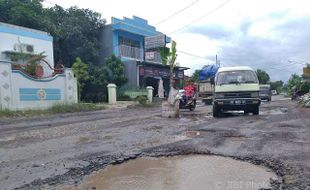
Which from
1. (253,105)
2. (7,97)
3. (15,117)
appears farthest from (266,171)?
(7,97)

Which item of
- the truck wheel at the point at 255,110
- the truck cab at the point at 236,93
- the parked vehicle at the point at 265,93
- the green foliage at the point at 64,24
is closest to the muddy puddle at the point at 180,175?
the truck cab at the point at 236,93

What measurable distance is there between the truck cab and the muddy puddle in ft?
23.9

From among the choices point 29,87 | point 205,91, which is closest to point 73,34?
point 29,87

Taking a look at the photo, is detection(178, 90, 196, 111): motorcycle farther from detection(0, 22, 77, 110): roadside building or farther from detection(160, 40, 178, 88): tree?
detection(0, 22, 77, 110): roadside building

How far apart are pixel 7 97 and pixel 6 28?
677 cm

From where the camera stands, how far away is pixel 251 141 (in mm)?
6824

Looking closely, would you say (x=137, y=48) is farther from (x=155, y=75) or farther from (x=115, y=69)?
(x=115, y=69)

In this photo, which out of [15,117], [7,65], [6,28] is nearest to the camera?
[15,117]

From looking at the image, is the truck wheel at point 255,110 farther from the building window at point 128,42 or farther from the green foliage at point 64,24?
the building window at point 128,42

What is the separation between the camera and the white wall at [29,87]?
1551cm

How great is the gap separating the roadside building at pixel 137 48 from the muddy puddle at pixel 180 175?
21.7 meters

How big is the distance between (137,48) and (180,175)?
2739 cm

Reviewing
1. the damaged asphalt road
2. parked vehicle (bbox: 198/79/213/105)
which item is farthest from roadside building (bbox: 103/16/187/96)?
the damaged asphalt road

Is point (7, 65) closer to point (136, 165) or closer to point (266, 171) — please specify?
point (136, 165)
